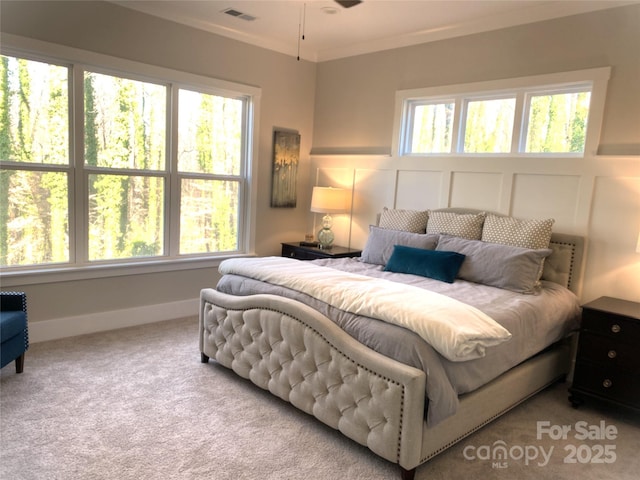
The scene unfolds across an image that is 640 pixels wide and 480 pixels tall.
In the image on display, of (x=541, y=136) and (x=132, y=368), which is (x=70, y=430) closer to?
(x=132, y=368)

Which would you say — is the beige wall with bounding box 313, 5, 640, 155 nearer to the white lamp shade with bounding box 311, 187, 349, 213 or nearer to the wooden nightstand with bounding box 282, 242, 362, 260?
the white lamp shade with bounding box 311, 187, 349, 213

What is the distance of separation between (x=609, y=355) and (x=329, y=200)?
2760 mm

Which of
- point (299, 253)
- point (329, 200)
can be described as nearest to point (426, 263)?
point (329, 200)

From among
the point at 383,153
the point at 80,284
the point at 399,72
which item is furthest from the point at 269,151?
the point at 80,284

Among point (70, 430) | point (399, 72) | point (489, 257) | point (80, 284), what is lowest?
point (70, 430)

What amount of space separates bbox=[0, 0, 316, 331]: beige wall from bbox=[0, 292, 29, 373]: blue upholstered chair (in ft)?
1.82

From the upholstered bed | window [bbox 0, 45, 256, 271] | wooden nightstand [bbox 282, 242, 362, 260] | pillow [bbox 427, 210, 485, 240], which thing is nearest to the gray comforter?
the upholstered bed

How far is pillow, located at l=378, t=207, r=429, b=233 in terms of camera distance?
405cm

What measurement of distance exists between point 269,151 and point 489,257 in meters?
2.65

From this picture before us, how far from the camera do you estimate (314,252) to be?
15.1 feet

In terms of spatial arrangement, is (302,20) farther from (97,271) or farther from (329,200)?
(97,271)

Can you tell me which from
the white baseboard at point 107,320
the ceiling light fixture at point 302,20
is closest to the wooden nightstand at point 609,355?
the ceiling light fixture at point 302,20

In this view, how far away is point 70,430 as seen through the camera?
2432mm

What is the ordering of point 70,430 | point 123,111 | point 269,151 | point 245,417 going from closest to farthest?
point 70,430, point 245,417, point 123,111, point 269,151
